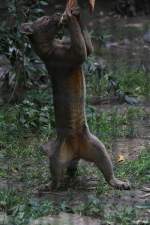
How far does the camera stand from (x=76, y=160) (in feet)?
17.7

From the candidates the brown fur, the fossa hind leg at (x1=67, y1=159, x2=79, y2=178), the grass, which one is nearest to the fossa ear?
the brown fur

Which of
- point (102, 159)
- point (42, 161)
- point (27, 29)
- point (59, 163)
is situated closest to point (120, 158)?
point (42, 161)

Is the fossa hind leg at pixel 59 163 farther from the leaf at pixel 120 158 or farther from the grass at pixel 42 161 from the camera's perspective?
the leaf at pixel 120 158

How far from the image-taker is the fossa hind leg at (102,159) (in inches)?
207

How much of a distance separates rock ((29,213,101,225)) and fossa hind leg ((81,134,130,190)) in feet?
2.03

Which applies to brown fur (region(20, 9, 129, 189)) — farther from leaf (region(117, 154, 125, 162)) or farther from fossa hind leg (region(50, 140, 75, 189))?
leaf (region(117, 154, 125, 162))

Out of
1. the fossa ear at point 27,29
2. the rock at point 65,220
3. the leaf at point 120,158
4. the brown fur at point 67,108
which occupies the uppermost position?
the fossa ear at point 27,29

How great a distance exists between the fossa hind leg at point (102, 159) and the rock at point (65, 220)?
62 centimetres

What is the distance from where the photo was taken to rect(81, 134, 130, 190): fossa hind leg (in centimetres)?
525

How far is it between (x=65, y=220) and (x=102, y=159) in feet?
2.56

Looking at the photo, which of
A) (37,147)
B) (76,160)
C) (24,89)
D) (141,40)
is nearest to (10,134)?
(37,147)

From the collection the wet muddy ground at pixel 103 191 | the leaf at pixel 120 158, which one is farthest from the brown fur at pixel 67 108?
the leaf at pixel 120 158

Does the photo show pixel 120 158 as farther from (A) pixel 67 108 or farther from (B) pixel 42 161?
(A) pixel 67 108

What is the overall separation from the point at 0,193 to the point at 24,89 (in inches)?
101
